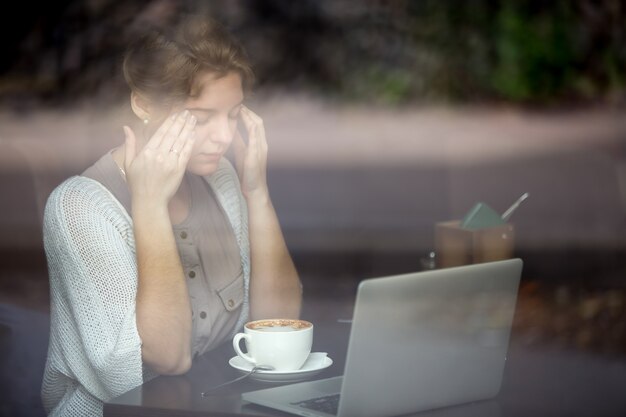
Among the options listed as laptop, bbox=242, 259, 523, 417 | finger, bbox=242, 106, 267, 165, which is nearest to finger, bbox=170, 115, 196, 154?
finger, bbox=242, 106, 267, 165

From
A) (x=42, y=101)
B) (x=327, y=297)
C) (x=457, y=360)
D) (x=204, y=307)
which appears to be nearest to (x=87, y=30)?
(x=42, y=101)

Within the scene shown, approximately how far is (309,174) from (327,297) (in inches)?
7.0

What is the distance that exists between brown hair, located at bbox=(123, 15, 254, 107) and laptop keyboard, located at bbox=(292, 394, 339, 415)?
38 cm

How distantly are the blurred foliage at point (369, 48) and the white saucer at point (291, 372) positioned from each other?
27cm

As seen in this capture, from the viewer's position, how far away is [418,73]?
3.31 feet

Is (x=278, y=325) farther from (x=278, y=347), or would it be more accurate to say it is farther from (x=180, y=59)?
(x=180, y=59)

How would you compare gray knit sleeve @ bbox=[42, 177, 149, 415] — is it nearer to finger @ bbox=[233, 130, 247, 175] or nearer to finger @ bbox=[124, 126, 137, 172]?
finger @ bbox=[124, 126, 137, 172]

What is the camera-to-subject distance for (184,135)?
3.13 feet

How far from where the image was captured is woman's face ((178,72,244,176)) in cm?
99

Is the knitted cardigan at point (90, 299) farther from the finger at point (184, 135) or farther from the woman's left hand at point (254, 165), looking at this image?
the woman's left hand at point (254, 165)

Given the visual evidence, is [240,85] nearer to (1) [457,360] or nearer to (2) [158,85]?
(2) [158,85]

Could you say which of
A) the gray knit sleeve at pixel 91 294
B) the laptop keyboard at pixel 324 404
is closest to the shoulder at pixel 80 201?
the gray knit sleeve at pixel 91 294

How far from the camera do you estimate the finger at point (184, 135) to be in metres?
0.95

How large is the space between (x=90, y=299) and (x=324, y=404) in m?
0.31
